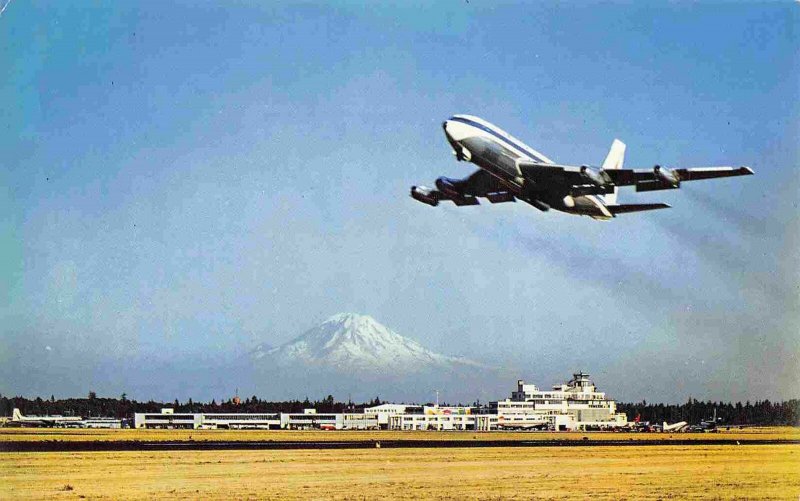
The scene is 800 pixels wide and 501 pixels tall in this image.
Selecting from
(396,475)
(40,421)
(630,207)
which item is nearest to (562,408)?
(40,421)

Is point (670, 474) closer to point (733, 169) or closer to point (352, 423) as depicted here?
point (733, 169)

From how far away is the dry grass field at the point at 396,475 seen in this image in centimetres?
4747

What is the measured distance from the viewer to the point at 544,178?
66.8 m

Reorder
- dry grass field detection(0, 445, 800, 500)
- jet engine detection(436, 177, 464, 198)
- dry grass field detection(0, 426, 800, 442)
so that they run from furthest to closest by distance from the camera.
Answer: dry grass field detection(0, 426, 800, 442) < jet engine detection(436, 177, 464, 198) < dry grass field detection(0, 445, 800, 500)

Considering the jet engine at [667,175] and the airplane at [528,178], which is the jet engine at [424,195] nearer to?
the airplane at [528,178]

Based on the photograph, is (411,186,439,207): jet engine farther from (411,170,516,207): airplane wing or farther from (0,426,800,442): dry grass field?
(0,426,800,442): dry grass field

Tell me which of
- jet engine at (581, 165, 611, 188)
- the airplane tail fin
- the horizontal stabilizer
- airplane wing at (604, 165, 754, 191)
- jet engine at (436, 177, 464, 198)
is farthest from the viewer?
the airplane tail fin

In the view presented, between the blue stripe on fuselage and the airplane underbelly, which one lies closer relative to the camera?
the airplane underbelly

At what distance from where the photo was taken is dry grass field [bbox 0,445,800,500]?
47469 millimetres

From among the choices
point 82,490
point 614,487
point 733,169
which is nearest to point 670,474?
point 614,487

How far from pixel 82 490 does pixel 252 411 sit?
472 feet

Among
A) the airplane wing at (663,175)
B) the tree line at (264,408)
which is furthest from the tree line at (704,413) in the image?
the airplane wing at (663,175)

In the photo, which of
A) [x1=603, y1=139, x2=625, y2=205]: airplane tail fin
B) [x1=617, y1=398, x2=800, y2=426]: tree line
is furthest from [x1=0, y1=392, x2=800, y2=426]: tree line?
[x1=603, y1=139, x2=625, y2=205]: airplane tail fin

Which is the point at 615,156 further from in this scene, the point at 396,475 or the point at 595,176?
the point at 396,475
